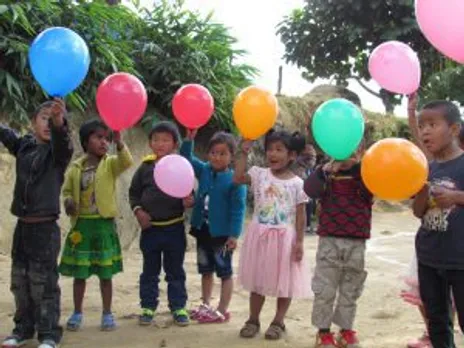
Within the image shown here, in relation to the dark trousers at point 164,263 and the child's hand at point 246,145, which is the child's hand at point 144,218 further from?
the child's hand at point 246,145

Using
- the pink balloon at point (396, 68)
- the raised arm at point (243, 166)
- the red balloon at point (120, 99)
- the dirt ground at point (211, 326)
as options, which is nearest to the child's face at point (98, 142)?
the red balloon at point (120, 99)

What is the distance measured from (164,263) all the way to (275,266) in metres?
0.76

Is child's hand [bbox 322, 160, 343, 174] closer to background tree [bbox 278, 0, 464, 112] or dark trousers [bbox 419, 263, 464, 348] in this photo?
dark trousers [bbox 419, 263, 464, 348]

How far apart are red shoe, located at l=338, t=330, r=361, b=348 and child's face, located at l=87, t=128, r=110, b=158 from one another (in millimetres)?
1812


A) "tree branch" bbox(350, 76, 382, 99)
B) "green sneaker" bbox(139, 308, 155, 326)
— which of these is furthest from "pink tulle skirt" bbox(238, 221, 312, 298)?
"tree branch" bbox(350, 76, 382, 99)

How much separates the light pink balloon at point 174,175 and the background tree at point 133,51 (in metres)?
2.71

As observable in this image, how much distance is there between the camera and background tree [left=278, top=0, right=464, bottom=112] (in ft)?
43.7

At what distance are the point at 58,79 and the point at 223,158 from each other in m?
1.33

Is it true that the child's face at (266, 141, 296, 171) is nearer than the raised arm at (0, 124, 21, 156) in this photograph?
No

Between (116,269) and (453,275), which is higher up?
(453,275)

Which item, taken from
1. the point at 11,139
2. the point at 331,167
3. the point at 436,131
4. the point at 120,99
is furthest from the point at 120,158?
the point at 436,131

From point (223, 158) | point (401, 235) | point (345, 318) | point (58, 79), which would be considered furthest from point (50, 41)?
point (401, 235)

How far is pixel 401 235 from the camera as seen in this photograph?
899 centimetres

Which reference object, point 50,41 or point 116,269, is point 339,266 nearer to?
point 116,269
